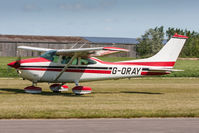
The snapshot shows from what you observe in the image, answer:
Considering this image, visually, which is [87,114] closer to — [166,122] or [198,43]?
[166,122]

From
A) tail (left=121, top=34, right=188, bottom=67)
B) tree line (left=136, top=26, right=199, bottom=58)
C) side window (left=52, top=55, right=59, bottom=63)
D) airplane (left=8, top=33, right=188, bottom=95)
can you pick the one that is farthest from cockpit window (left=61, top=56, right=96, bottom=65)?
tree line (left=136, top=26, right=199, bottom=58)

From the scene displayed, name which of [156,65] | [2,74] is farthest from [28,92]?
[2,74]

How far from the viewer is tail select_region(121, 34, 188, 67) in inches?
754

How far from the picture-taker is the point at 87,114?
1137cm

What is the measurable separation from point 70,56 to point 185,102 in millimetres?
6048

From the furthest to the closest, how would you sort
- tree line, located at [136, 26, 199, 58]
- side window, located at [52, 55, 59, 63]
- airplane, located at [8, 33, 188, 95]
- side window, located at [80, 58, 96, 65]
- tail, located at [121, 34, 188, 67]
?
tree line, located at [136, 26, 199, 58] < tail, located at [121, 34, 188, 67] < side window, located at [80, 58, 96, 65] < side window, located at [52, 55, 59, 63] < airplane, located at [8, 33, 188, 95]

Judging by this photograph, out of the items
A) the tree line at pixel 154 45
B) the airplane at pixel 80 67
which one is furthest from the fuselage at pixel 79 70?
the tree line at pixel 154 45

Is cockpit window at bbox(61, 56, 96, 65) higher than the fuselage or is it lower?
higher

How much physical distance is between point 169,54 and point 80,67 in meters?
4.80

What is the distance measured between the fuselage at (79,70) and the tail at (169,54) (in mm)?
54

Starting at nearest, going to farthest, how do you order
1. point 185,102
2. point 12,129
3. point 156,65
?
point 12,129 → point 185,102 → point 156,65

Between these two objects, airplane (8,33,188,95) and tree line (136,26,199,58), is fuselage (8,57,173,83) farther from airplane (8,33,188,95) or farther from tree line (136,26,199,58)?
tree line (136,26,199,58)

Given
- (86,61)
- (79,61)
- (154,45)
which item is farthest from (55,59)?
(154,45)

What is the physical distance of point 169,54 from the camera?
1925cm
